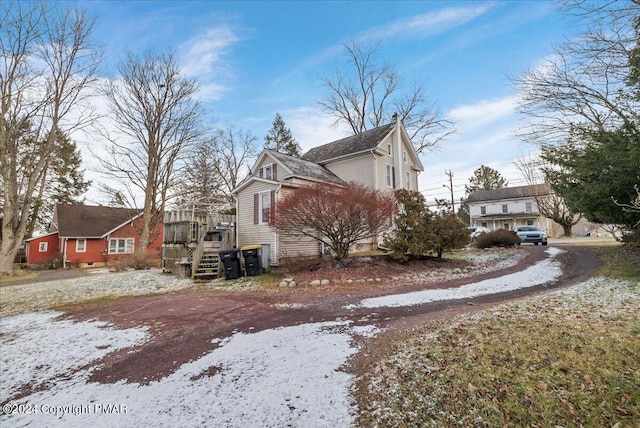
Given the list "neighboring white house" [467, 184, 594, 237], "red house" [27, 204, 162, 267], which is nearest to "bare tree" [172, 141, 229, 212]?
"red house" [27, 204, 162, 267]

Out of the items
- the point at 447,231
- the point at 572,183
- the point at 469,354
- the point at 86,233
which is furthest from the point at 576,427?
the point at 86,233

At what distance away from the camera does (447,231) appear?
1197cm

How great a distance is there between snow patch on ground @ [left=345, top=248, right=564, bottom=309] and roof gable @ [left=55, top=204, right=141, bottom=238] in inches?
928

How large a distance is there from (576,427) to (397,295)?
5.20 metres

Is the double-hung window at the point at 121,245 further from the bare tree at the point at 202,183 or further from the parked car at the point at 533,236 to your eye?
the parked car at the point at 533,236

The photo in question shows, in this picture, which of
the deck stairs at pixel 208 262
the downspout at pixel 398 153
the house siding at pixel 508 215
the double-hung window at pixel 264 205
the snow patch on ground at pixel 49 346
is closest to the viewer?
the snow patch on ground at pixel 49 346

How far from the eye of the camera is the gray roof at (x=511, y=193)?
34719 mm

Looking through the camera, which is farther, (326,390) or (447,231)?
(447,231)

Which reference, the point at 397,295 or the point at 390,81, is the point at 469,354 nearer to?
the point at 397,295

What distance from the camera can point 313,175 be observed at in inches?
605

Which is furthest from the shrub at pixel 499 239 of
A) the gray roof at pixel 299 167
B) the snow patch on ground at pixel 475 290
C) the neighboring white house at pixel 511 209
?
the neighboring white house at pixel 511 209

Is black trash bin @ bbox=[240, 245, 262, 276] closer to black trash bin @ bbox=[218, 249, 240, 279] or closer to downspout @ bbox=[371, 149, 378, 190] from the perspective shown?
black trash bin @ bbox=[218, 249, 240, 279]

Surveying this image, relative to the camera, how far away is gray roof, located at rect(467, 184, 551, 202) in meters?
34.7

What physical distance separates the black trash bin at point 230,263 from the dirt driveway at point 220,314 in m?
2.21
